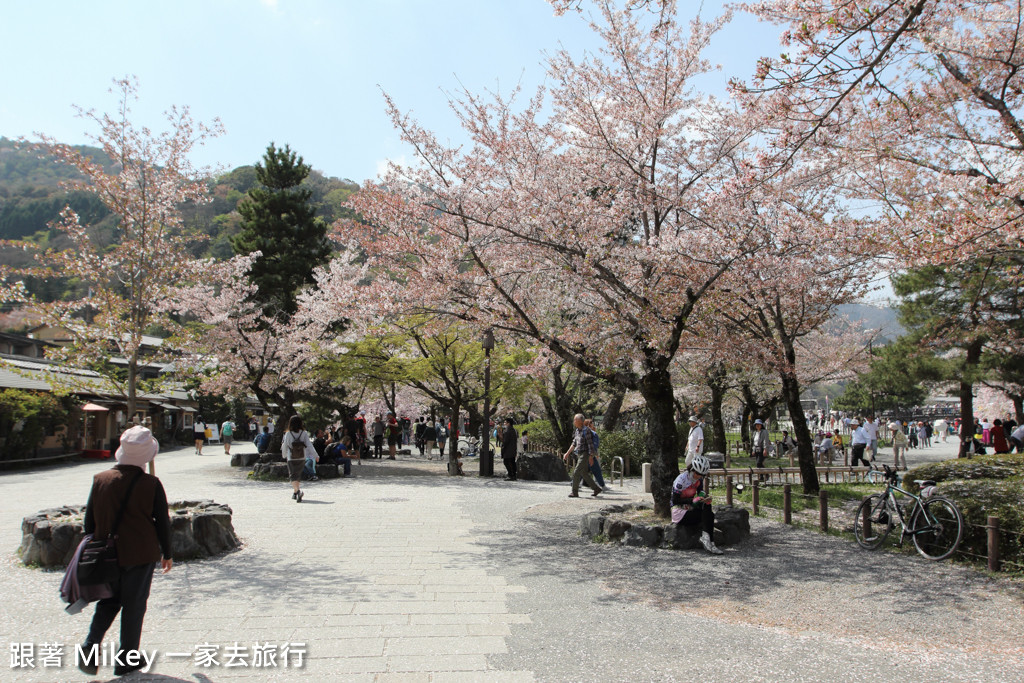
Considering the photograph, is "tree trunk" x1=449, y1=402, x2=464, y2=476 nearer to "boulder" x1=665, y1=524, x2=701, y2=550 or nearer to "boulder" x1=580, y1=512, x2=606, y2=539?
"boulder" x1=580, y1=512, x2=606, y2=539

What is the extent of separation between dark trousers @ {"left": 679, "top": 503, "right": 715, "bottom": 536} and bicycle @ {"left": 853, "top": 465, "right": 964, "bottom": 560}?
198 cm

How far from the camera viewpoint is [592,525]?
9.00 metres

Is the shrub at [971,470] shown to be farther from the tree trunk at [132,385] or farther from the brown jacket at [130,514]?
the tree trunk at [132,385]

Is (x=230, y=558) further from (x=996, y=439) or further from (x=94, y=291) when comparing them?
(x=996, y=439)

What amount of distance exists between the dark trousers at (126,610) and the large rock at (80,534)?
113 inches

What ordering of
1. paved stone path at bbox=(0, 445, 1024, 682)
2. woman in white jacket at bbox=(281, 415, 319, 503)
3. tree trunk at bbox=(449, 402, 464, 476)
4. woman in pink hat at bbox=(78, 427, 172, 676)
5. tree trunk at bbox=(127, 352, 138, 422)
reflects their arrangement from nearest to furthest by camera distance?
woman in pink hat at bbox=(78, 427, 172, 676) < paved stone path at bbox=(0, 445, 1024, 682) < tree trunk at bbox=(127, 352, 138, 422) < woman in white jacket at bbox=(281, 415, 319, 503) < tree trunk at bbox=(449, 402, 464, 476)

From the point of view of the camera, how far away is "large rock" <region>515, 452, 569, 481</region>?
17969mm


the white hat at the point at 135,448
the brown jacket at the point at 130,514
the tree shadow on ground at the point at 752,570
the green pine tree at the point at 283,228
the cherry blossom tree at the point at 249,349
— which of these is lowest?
the tree shadow on ground at the point at 752,570

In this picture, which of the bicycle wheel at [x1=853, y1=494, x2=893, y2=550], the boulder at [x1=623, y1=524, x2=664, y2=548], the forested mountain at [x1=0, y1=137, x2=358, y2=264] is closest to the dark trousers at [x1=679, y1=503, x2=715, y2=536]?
the boulder at [x1=623, y1=524, x2=664, y2=548]

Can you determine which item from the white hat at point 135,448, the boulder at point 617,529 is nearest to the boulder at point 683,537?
the boulder at point 617,529

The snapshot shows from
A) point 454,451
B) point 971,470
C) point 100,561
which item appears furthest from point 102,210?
point 971,470

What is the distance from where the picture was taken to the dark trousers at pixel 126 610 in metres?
4.04

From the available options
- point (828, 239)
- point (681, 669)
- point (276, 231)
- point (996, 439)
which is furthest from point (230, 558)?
point (276, 231)

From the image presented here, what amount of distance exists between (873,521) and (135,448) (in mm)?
8325
